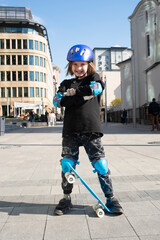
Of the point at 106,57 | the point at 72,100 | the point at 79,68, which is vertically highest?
the point at 106,57

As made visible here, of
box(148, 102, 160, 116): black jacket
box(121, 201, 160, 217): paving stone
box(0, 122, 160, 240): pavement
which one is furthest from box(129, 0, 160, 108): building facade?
box(121, 201, 160, 217): paving stone

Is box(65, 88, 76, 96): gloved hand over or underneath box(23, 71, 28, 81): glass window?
underneath

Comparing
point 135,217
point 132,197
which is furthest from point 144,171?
point 135,217

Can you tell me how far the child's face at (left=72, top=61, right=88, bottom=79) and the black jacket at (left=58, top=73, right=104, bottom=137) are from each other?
3.5 inches

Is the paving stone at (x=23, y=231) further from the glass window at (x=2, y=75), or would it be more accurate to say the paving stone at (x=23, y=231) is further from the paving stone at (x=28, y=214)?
the glass window at (x=2, y=75)

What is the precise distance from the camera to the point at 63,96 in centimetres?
279

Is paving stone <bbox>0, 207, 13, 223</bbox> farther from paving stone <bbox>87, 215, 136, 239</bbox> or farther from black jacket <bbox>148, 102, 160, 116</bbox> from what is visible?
black jacket <bbox>148, 102, 160, 116</bbox>

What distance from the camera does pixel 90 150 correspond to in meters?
2.80

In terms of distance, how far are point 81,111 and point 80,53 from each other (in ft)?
Answer: 1.99

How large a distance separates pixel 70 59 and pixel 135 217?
1.72 meters

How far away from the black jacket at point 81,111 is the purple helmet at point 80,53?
0.21m

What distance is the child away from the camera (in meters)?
2.72

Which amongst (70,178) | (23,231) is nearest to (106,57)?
(70,178)

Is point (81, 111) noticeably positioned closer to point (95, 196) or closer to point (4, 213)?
point (95, 196)
